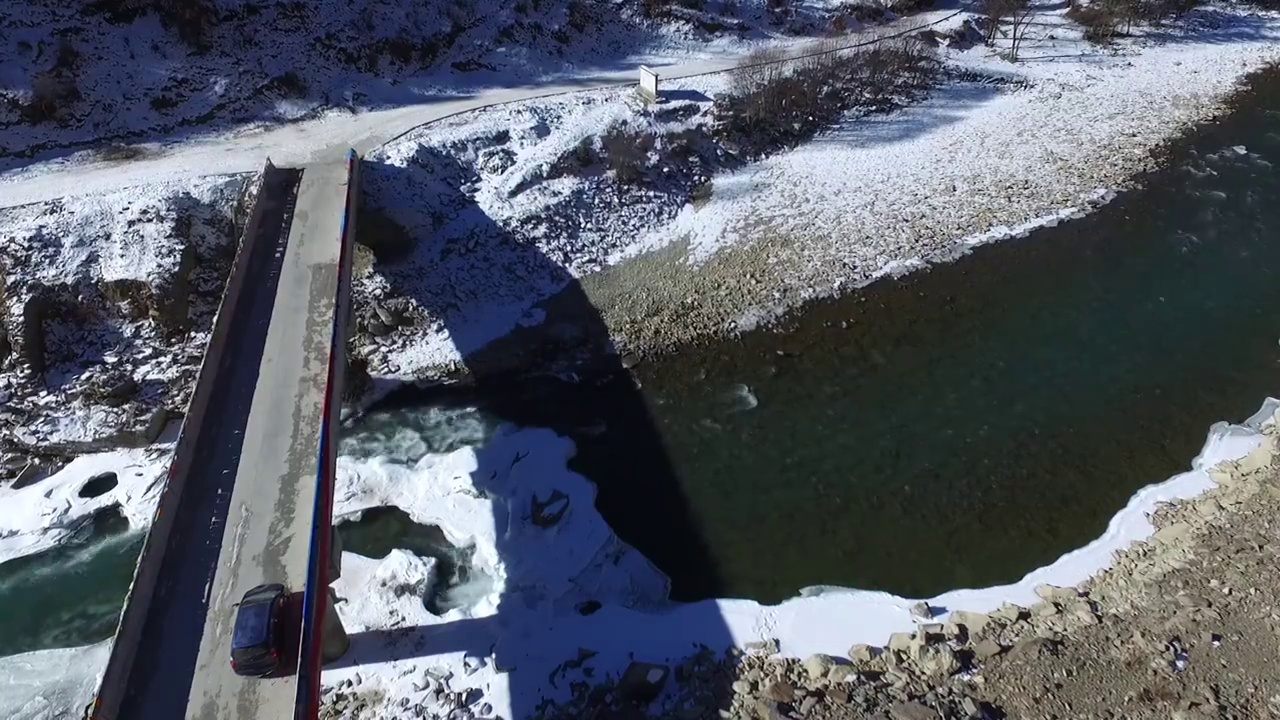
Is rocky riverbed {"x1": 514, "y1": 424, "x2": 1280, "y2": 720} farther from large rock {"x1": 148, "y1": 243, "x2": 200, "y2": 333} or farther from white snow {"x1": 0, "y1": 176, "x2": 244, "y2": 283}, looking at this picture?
white snow {"x1": 0, "y1": 176, "x2": 244, "y2": 283}

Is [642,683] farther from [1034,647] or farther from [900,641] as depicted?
[1034,647]

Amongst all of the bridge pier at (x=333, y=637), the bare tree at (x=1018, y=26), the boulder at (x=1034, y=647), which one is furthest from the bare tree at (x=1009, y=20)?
the bridge pier at (x=333, y=637)

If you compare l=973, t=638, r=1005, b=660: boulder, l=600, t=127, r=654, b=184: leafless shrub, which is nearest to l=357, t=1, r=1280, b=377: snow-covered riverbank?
l=600, t=127, r=654, b=184: leafless shrub

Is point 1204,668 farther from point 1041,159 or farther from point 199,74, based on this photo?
point 199,74

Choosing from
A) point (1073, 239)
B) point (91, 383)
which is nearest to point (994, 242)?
point (1073, 239)

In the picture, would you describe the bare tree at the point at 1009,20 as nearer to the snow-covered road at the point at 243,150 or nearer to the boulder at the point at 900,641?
the snow-covered road at the point at 243,150
